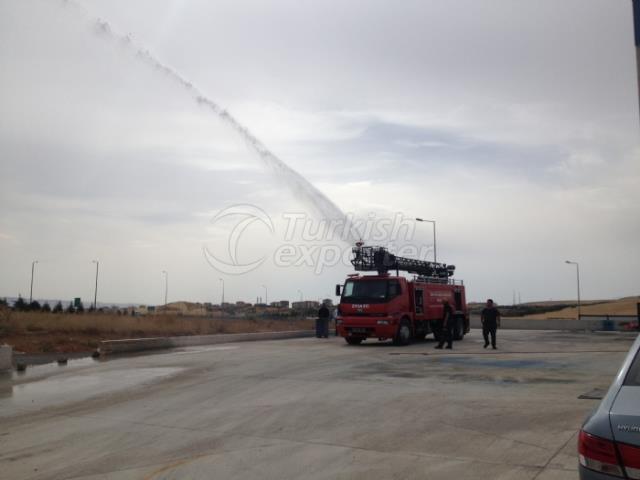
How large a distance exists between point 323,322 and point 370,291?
7.45 metres

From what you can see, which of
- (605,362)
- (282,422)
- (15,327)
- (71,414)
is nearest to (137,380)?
(71,414)

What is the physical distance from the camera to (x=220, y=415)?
31.4 feet

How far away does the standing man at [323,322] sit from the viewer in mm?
29516

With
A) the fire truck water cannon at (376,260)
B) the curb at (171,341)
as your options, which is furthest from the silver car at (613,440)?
the fire truck water cannon at (376,260)

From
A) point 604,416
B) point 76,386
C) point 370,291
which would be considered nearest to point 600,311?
point 370,291

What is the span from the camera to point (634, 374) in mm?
4293

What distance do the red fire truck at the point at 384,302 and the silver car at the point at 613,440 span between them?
18.4 meters

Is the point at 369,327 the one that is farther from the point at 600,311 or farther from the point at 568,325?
the point at 600,311

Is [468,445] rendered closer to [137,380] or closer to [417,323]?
[137,380]

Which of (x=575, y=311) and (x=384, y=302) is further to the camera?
(x=575, y=311)

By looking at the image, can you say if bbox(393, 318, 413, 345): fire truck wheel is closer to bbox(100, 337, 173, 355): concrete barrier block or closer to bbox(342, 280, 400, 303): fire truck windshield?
bbox(342, 280, 400, 303): fire truck windshield

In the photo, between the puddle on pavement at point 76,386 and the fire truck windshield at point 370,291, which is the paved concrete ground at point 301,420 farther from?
the fire truck windshield at point 370,291

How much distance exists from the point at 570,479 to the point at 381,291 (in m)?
16.7

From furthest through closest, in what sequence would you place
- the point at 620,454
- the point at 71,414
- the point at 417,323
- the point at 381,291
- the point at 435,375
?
the point at 417,323 → the point at 381,291 → the point at 435,375 → the point at 71,414 → the point at 620,454
